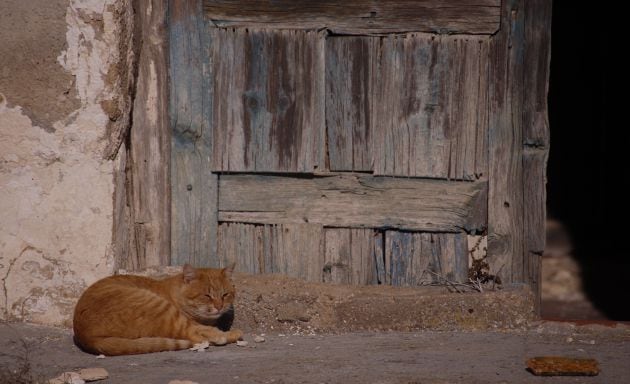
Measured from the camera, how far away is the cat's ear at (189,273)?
480cm

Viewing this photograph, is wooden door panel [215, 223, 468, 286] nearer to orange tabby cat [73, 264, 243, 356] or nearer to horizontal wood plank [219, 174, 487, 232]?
horizontal wood plank [219, 174, 487, 232]

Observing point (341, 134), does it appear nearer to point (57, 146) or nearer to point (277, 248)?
point (277, 248)

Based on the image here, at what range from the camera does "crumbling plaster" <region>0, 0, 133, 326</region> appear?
191 inches

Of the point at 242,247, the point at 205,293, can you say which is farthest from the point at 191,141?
the point at 205,293

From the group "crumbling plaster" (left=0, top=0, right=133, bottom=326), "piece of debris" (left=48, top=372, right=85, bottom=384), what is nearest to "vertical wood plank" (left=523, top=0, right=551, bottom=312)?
"crumbling plaster" (left=0, top=0, right=133, bottom=326)

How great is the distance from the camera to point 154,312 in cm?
466

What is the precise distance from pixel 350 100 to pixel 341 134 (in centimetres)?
19

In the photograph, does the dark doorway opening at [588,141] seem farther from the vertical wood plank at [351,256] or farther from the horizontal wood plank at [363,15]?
the horizontal wood plank at [363,15]

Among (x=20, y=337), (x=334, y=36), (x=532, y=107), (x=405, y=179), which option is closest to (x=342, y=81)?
(x=334, y=36)

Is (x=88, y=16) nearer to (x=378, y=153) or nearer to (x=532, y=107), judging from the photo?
(x=378, y=153)

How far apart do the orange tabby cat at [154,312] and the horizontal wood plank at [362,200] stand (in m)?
0.51

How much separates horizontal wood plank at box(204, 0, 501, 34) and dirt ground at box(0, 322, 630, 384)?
1.63m

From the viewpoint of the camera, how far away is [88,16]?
485 cm

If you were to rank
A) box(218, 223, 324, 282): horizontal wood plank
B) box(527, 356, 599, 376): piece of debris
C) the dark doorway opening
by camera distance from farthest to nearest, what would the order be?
the dark doorway opening → box(218, 223, 324, 282): horizontal wood plank → box(527, 356, 599, 376): piece of debris
